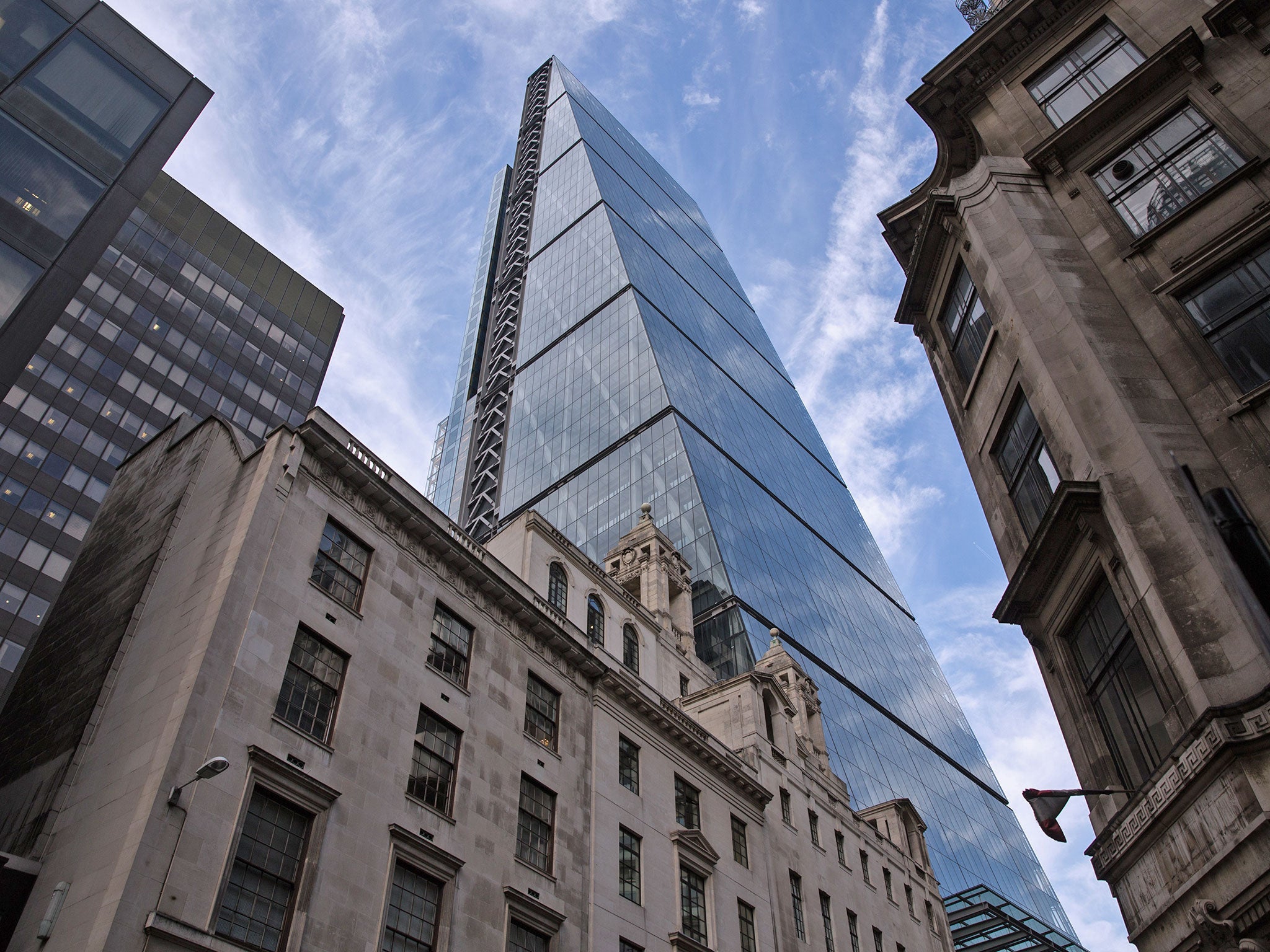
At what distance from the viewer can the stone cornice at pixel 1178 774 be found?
15.3 meters

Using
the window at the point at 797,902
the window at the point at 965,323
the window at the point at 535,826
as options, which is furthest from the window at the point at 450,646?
the window at the point at 797,902

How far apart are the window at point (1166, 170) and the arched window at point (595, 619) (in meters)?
27.0

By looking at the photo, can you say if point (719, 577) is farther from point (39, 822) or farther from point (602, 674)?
point (39, 822)

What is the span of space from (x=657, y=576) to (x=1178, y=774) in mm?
41164

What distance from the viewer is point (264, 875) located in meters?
21.6

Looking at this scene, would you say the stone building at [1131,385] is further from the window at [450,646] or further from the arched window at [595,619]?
the arched window at [595,619]

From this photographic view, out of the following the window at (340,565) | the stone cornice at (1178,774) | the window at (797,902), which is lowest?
the stone cornice at (1178,774)

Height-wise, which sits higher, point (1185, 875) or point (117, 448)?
point (117, 448)

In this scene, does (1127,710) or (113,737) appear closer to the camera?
(1127,710)

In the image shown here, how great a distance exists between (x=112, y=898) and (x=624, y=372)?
353 feet

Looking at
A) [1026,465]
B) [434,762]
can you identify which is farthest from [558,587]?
[1026,465]

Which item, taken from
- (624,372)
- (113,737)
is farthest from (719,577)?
(113,737)

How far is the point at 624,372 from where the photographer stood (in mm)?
124250

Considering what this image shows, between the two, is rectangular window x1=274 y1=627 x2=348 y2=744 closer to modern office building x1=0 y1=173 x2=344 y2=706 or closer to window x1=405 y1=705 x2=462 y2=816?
window x1=405 y1=705 x2=462 y2=816
